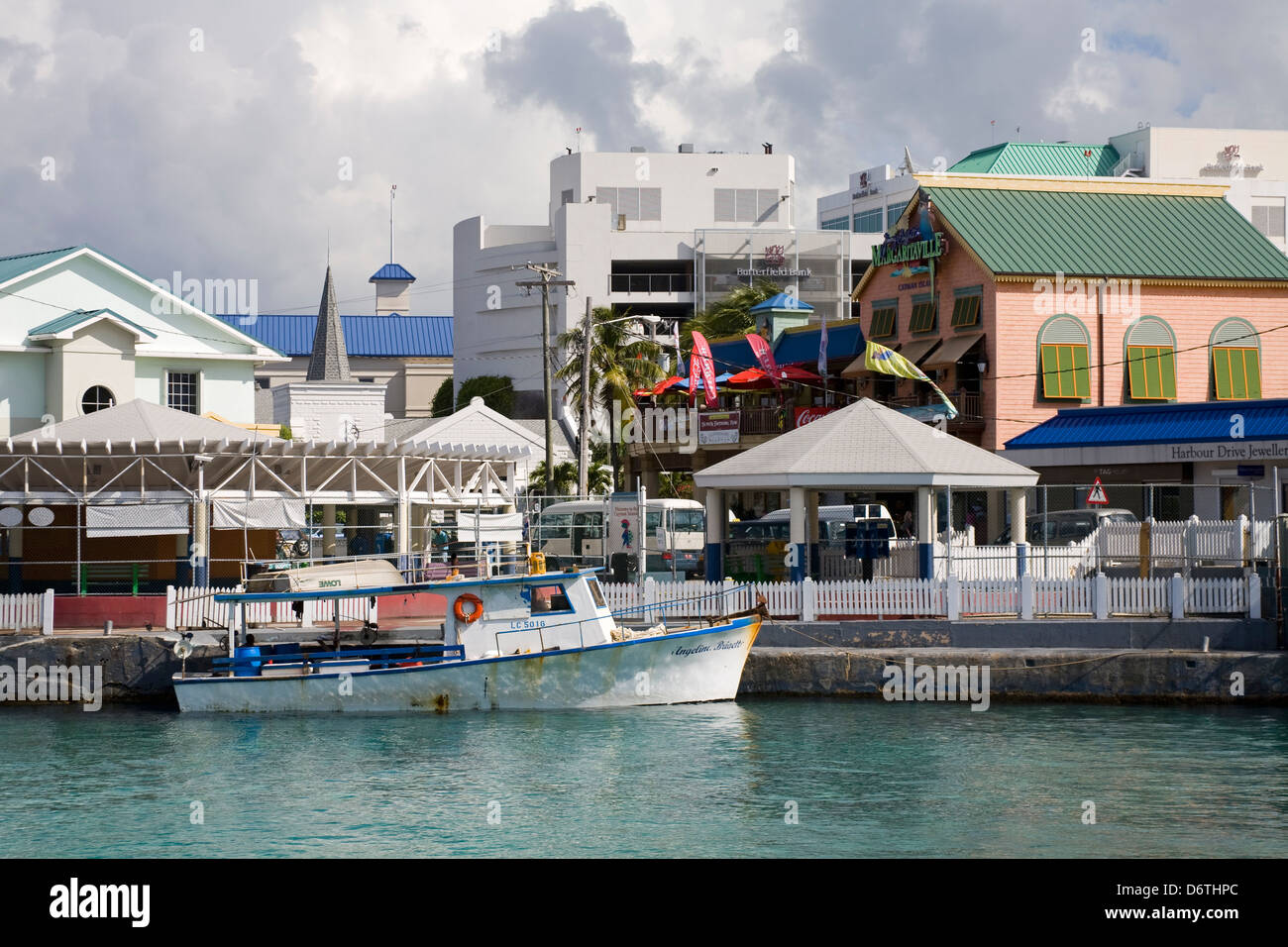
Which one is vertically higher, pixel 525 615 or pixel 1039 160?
pixel 1039 160

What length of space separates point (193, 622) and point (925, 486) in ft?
47.7

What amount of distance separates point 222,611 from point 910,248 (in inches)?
1136

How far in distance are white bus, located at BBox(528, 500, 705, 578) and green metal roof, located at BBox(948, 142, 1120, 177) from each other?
181 ft

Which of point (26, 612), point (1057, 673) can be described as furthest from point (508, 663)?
point (26, 612)

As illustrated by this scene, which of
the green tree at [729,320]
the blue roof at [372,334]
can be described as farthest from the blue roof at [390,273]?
the green tree at [729,320]

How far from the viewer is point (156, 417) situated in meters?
34.2

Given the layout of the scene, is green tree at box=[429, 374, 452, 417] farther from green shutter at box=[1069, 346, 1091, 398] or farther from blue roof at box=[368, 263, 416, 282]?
green shutter at box=[1069, 346, 1091, 398]

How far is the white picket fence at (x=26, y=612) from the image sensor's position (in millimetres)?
27062

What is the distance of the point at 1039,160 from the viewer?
91.0 m
